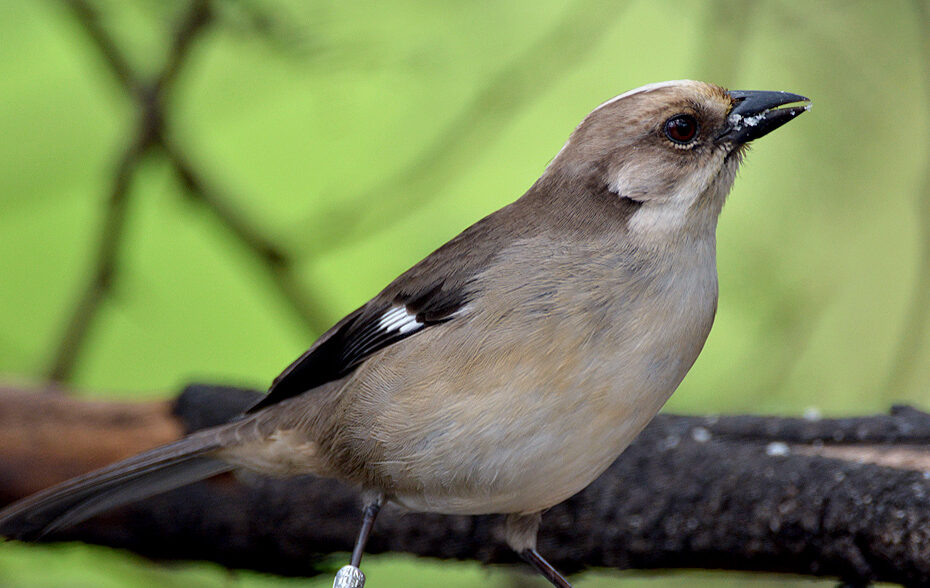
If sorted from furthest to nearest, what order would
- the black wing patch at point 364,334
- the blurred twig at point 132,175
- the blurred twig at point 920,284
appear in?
the blurred twig at point 132,175
the blurred twig at point 920,284
the black wing patch at point 364,334

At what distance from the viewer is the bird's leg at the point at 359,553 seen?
101 inches

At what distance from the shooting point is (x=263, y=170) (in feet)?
17.9

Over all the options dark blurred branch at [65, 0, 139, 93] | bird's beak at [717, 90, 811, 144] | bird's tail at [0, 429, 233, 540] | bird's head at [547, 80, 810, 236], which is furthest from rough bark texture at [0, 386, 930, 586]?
dark blurred branch at [65, 0, 139, 93]

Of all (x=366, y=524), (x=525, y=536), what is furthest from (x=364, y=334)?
(x=525, y=536)

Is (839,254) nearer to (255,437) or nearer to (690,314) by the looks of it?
(690,314)

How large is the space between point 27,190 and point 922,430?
12.6 feet

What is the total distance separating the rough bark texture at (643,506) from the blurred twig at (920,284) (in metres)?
0.83

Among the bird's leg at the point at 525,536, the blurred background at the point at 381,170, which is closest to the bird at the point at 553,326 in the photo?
the bird's leg at the point at 525,536

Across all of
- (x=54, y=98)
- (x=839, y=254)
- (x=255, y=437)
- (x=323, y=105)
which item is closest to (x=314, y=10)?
(x=323, y=105)

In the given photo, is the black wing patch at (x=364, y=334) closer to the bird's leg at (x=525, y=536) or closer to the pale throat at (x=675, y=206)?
the pale throat at (x=675, y=206)

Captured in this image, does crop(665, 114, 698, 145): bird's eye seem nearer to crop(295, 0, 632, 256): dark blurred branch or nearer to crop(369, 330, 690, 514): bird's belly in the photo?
crop(369, 330, 690, 514): bird's belly

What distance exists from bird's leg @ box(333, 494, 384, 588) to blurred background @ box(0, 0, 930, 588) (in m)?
1.17

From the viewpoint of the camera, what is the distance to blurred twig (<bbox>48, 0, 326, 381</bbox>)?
400cm

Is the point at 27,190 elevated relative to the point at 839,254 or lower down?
A: elevated
